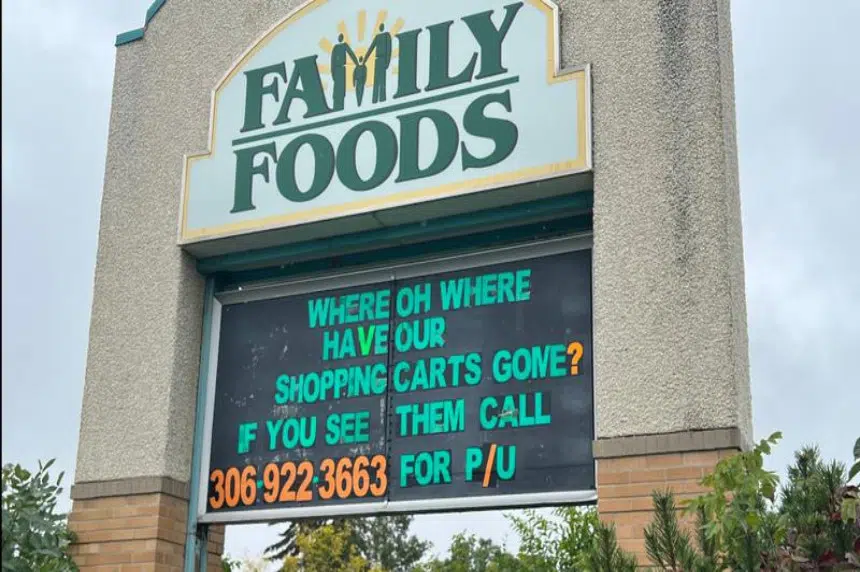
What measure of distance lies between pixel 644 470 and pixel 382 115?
3.00m

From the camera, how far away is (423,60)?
8.28 m

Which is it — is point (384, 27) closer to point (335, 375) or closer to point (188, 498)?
point (335, 375)

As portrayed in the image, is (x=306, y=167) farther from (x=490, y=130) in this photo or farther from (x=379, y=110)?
(x=490, y=130)

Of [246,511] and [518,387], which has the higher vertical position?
[518,387]

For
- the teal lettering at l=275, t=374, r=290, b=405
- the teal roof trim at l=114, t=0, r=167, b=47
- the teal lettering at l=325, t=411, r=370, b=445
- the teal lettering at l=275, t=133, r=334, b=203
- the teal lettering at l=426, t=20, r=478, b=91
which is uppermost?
the teal roof trim at l=114, t=0, r=167, b=47

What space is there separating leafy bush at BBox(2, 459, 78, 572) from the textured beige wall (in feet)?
1.30

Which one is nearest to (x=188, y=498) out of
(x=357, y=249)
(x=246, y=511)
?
(x=246, y=511)

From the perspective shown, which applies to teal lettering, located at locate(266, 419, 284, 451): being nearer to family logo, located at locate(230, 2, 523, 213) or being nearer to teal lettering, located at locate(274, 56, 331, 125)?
family logo, located at locate(230, 2, 523, 213)

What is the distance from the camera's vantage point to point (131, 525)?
27.2 feet

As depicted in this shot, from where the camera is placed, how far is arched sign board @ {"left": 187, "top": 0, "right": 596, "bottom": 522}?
24.9ft

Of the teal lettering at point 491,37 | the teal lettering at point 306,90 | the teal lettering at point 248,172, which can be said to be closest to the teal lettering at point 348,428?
the teal lettering at point 248,172

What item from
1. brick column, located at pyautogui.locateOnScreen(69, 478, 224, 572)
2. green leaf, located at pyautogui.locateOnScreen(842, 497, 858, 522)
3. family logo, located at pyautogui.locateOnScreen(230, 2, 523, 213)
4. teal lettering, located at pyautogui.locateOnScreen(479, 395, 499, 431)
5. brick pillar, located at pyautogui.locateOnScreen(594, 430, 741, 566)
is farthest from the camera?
brick column, located at pyautogui.locateOnScreen(69, 478, 224, 572)

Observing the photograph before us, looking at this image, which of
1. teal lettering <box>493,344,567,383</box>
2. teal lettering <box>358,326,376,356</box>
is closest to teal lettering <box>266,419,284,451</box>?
teal lettering <box>358,326,376,356</box>

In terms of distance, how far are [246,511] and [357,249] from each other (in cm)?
189
